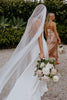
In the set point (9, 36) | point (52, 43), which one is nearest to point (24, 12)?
point (9, 36)

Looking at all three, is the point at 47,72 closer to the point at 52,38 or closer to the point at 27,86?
the point at 27,86

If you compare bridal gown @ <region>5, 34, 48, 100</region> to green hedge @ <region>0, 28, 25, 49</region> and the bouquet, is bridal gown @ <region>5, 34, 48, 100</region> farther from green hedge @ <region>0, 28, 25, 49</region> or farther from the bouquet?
green hedge @ <region>0, 28, 25, 49</region>

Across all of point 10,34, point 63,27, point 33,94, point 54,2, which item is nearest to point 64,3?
point 54,2

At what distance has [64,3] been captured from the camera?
12258 millimetres

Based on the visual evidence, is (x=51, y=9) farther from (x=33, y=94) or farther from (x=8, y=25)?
(x=33, y=94)

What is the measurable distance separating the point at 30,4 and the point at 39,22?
8504 millimetres

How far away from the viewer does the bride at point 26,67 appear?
336 cm

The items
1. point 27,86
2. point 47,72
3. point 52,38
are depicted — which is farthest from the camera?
point 52,38

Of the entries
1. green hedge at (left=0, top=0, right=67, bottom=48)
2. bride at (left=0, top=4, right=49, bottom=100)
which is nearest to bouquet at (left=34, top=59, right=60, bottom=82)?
bride at (left=0, top=4, right=49, bottom=100)

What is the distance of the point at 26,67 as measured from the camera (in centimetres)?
363

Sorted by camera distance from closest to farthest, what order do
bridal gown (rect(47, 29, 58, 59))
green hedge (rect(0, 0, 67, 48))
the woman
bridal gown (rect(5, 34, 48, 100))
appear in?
bridal gown (rect(5, 34, 48, 100)) → the woman → bridal gown (rect(47, 29, 58, 59)) → green hedge (rect(0, 0, 67, 48))

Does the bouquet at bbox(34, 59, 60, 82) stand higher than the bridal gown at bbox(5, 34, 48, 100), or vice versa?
the bouquet at bbox(34, 59, 60, 82)

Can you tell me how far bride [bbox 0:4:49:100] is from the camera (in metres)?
3.36

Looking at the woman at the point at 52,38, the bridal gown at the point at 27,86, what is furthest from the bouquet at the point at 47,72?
the woman at the point at 52,38
